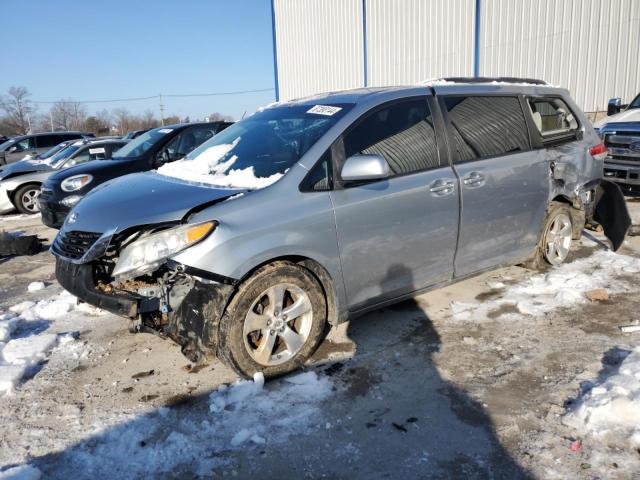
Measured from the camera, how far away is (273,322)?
3207 millimetres

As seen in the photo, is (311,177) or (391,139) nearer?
(311,177)

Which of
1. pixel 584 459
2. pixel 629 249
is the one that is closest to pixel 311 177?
pixel 584 459

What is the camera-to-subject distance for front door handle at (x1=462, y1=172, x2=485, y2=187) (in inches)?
156

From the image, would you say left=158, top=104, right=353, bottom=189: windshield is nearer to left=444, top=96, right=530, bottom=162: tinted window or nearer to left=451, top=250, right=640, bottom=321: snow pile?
left=444, top=96, right=530, bottom=162: tinted window

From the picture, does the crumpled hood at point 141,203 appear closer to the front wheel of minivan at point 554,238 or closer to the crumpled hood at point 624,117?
the front wheel of minivan at point 554,238

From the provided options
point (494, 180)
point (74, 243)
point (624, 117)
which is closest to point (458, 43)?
point (624, 117)

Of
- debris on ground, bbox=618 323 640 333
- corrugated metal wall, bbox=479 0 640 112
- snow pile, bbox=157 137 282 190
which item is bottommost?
debris on ground, bbox=618 323 640 333

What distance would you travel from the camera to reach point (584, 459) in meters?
2.40

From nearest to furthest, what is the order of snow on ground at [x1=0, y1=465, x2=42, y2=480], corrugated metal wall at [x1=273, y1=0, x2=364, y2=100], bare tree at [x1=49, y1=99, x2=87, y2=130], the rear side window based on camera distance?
snow on ground at [x1=0, y1=465, x2=42, y2=480], the rear side window, corrugated metal wall at [x1=273, y1=0, x2=364, y2=100], bare tree at [x1=49, y1=99, x2=87, y2=130]

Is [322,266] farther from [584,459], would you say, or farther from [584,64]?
[584,64]

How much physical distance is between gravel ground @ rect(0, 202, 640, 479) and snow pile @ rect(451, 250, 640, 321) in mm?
75

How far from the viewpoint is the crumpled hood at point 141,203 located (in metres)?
3.07

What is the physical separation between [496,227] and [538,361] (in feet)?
4.27

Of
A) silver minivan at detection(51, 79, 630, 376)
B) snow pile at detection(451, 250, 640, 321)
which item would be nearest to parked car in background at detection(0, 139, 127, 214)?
silver minivan at detection(51, 79, 630, 376)
